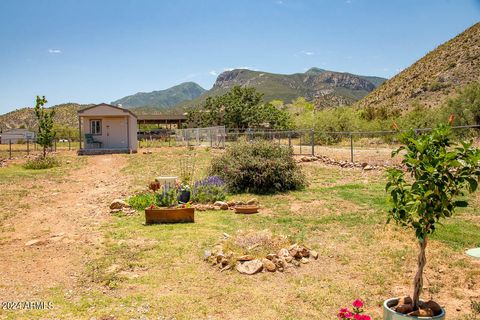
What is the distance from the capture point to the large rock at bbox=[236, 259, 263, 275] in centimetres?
607

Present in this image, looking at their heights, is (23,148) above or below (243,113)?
below

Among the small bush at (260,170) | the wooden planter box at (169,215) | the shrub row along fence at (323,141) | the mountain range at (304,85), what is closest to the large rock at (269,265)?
the wooden planter box at (169,215)

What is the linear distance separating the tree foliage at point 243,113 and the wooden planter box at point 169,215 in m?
37.5

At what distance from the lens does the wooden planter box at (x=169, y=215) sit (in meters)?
9.30

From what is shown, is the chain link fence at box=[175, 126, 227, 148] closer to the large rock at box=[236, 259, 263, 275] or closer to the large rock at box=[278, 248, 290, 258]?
the large rock at box=[278, 248, 290, 258]

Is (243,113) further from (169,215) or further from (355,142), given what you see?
(169,215)

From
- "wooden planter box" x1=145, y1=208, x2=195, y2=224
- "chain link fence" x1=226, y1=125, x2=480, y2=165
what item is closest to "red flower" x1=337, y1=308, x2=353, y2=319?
"wooden planter box" x1=145, y1=208, x2=195, y2=224

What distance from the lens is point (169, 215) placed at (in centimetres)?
941

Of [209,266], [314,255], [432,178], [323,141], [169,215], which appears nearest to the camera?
[432,178]

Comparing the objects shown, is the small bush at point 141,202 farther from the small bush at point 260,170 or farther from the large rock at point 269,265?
the large rock at point 269,265

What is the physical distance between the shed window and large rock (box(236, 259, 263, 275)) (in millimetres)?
27887

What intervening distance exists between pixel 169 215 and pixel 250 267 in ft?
12.0

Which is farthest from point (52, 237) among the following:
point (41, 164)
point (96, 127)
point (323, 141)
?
point (323, 141)

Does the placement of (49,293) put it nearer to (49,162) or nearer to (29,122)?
(49,162)
